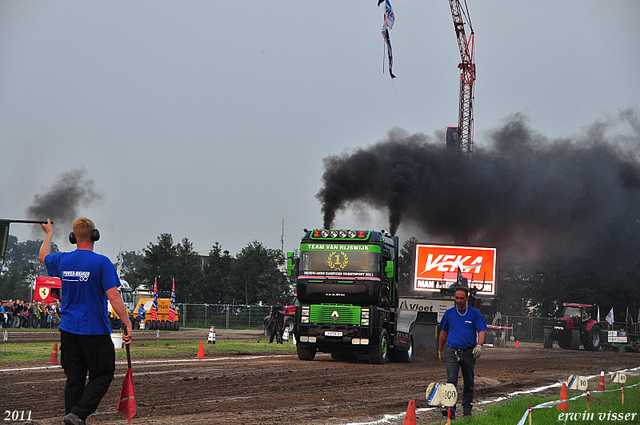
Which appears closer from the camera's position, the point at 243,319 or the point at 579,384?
the point at 579,384

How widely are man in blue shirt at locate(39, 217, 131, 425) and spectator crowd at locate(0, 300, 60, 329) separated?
36.7 m

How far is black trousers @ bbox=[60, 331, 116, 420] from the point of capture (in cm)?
621

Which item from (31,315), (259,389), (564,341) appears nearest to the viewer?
(259,389)

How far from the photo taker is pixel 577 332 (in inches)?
1528

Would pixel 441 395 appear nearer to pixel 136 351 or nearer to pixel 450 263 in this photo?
pixel 136 351

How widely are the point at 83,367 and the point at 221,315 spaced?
145 ft

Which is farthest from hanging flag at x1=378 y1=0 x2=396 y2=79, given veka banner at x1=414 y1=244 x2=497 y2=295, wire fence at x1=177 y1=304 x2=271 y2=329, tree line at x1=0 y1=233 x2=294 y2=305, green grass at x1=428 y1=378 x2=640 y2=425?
green grass at x1=428 y1=378 x2=640 y2=425

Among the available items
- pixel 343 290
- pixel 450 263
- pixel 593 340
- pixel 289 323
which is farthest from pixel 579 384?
pixel 593 340

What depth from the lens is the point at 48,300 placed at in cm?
3916

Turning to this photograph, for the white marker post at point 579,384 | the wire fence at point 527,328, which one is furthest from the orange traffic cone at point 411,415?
the wire fence at point 527,328

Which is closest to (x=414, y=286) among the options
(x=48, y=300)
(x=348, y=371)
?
(x=48, y=300)

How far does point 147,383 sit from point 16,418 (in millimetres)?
4506

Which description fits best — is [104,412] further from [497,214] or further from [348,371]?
[497,214]

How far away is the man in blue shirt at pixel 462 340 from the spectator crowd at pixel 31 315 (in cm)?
3501
